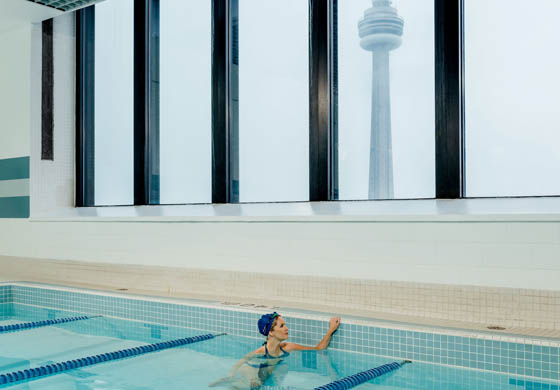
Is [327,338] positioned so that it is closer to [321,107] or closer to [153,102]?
[321,107]

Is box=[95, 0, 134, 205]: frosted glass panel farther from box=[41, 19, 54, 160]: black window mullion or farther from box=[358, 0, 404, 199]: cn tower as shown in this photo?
box=[358, 0, 404, 199]: cn tower

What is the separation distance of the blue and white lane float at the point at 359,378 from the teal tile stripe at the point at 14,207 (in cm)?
510

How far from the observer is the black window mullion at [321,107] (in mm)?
5512

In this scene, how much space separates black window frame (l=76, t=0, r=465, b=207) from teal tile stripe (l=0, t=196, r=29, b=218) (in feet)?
2.04

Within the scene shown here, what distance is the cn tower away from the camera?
17.0 feet

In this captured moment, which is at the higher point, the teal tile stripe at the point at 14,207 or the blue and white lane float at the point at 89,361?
the teal tile stripe at the point at 14,207

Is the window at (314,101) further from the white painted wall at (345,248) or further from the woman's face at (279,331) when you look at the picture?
the woman's face at (279,331)

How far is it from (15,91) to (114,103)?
3.77ft

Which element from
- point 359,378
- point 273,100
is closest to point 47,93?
point 273,100

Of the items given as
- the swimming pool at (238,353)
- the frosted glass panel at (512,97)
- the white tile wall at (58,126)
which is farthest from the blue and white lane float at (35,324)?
the frosted glass panel at (512,97)

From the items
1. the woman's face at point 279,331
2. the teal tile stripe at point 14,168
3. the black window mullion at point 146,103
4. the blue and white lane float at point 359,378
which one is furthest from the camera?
the teal tile stripe at point 14,168

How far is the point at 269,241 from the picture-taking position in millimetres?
5066

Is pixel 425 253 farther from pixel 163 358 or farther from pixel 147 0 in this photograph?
pixel 147 0

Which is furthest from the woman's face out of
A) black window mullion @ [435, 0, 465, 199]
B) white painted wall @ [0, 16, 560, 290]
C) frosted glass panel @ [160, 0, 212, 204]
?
frosted glass panel @ [160, 0, 212, 204]
